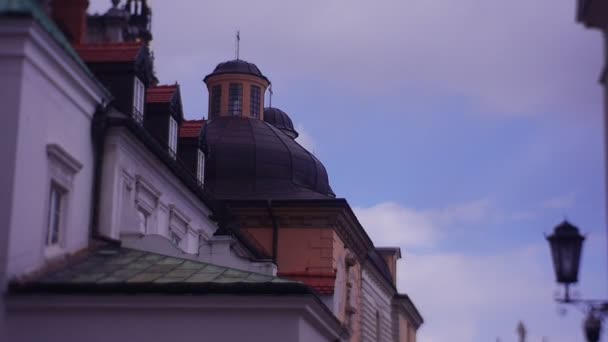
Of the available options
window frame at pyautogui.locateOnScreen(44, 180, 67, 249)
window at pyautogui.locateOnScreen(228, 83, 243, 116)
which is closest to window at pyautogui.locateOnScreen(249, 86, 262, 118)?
window at pyautogui.locateOnScreen(228, 83, 243, 116)

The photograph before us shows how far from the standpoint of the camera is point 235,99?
42.9 m

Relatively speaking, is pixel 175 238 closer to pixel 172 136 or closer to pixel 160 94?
pixel 172 136

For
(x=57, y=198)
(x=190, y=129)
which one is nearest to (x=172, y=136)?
(x=190, y=129)

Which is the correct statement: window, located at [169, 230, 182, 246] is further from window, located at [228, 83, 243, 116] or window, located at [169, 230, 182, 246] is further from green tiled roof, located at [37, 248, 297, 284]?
window, located at [228, 83, 243, 116]

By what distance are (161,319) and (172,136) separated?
32.2 feet

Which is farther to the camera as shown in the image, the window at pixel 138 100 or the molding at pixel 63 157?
the window at pixel 138 100

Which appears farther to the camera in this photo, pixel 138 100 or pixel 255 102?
pixel 255 102

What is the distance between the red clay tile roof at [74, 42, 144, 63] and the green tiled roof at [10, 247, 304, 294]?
17.7 ft

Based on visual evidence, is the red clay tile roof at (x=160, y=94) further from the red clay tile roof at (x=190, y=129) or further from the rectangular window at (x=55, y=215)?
the rectangular window at (x=55, y=215)

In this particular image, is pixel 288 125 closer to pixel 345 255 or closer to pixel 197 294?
pixel 345 255

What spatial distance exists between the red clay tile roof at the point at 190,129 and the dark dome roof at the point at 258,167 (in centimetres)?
682

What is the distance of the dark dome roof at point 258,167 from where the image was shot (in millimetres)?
37812

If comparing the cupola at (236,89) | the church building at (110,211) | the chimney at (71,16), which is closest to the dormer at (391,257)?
the cupola at (236,89)

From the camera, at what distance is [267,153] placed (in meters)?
39.2
